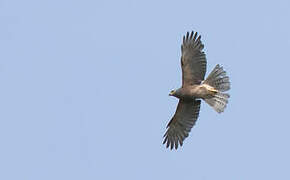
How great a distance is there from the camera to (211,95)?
63.8 ft

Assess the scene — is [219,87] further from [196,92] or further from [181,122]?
[181,122]

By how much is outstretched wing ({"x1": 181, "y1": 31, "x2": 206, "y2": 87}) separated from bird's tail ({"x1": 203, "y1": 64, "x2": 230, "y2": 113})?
33 cm

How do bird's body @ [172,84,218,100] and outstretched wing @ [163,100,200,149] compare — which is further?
outstretched wing @ [163,100,200,149]

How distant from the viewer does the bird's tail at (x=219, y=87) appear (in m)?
19.3

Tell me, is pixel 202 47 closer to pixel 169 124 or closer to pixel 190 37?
pixel 190 37

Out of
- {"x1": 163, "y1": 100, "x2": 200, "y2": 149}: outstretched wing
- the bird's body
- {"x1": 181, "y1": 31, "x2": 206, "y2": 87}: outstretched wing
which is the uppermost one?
{"x1": 181, "y1": 31, "x2": 206, "y2": 87}: outstretched wing

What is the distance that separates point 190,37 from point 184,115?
6.84 feet

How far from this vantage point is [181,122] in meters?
20.3

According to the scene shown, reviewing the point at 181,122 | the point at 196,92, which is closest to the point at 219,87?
the point at 196,92

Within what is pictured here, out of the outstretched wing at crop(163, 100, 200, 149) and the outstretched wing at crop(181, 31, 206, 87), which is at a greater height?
the outstretched wing at crop(181, 31, 206, 87)

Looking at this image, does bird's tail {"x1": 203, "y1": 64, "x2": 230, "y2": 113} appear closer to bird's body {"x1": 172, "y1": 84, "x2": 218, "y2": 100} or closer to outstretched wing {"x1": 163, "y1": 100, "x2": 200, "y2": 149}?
bird's body {"x1": 172, "y1": 84, "x2": 218, "y2": 100}

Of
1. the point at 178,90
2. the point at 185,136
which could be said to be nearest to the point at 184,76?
the point at 178,90

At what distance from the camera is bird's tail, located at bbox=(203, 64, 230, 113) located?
63.5 feet

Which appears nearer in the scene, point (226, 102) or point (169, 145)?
point (226, 102)
